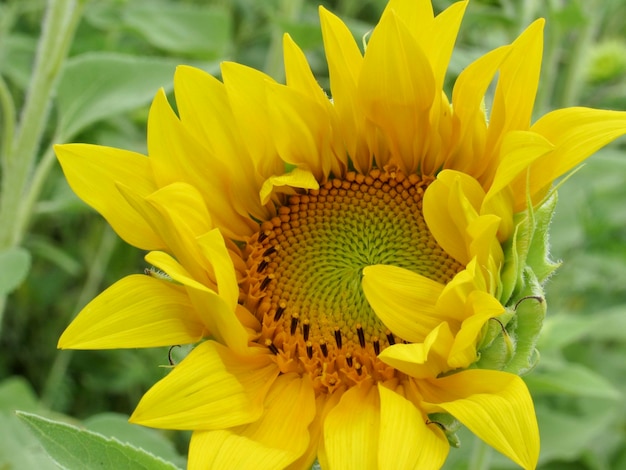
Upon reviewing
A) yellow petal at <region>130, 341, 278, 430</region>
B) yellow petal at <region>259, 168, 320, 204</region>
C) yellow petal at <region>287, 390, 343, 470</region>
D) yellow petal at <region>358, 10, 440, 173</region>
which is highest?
yellow petal at <region>358, 10, 440, 173</region>

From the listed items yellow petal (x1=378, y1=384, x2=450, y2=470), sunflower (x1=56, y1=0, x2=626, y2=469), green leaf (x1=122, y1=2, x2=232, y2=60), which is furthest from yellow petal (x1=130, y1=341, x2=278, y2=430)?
green leaf (x1=122, y1=2, x2=232, y2=60)

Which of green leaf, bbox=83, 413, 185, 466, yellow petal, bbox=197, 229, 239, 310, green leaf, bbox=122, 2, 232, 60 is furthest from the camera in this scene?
green leaf, bbox=122, 2, 232, 60

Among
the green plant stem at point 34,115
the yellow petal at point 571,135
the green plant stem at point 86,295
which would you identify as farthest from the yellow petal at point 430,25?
the green plant stem at point 86,295

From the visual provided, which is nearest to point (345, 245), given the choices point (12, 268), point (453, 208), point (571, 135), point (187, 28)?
point (453, 208)

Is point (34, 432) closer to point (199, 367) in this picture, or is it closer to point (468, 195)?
point (199, 367)

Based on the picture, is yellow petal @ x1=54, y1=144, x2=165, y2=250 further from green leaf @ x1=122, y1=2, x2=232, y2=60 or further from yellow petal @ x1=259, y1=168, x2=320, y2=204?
green leaf @ x1=122, y1=2, x2=232, y2=60

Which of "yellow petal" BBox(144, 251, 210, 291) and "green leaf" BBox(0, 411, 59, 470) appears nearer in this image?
"yellow petal" BBox(144, 251, 210, 291)

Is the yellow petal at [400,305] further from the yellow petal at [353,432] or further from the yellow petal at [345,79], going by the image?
the yellow petal at [345,79]
